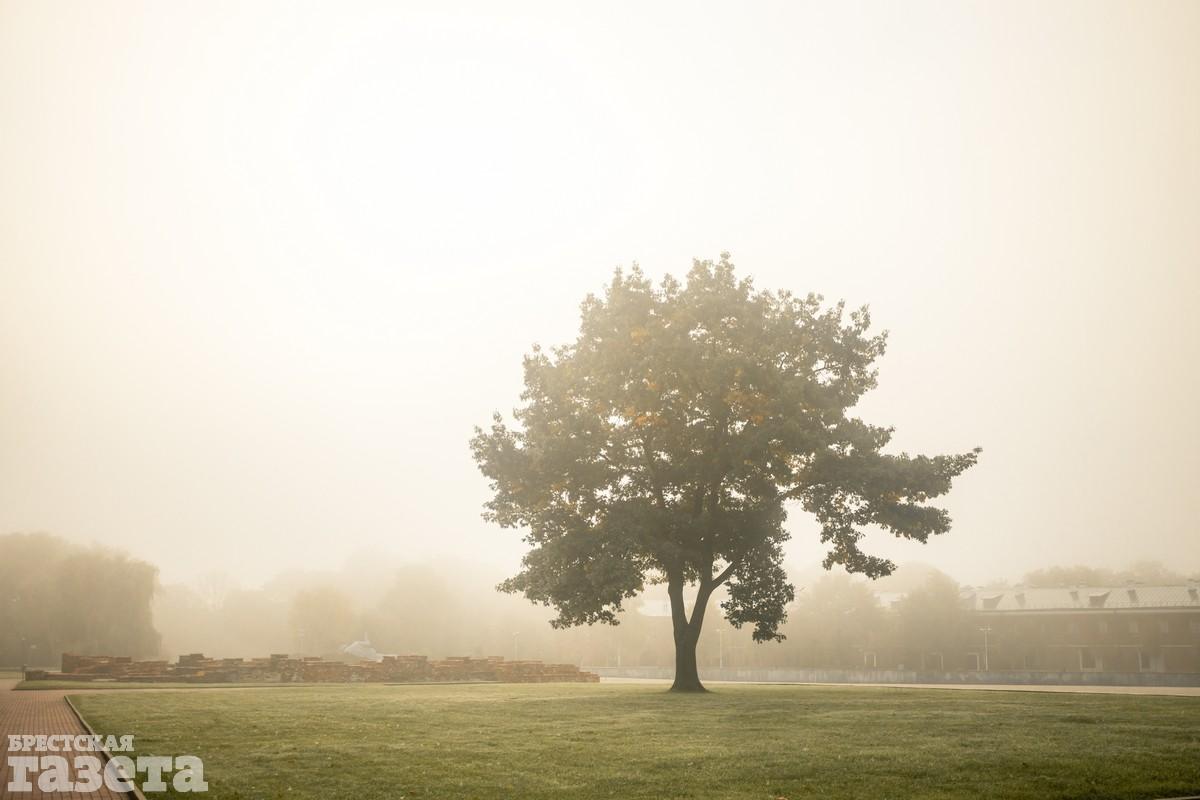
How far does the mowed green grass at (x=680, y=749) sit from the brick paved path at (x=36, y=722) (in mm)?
1054

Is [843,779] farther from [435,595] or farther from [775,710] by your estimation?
[435,595]

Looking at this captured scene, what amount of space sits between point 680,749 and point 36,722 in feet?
59.2

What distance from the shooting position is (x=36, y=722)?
981 inches

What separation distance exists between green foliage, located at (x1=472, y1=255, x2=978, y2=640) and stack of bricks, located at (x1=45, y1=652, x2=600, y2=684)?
27.0m

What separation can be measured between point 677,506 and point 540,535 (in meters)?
6.52

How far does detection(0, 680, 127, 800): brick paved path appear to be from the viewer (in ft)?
44.5

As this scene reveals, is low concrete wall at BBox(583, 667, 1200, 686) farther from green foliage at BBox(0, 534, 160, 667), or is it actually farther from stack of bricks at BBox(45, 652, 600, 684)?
green foliage at BBox(0, 534, 160, 667)

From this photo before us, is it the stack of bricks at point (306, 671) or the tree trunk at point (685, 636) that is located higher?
the tree trunk at point (685, 636)

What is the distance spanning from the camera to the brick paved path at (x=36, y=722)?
1355cm

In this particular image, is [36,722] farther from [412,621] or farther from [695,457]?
[412,621]

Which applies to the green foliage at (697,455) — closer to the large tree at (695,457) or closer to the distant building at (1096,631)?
the large tree at (695,457)

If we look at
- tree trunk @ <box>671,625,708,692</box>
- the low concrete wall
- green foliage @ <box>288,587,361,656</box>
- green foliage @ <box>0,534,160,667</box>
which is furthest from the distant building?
green foliage @ <box>0,534,160,667</box>

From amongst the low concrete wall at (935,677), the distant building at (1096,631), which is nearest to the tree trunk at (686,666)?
the low concrete wall at (935,677)

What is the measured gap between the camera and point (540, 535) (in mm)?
42062
